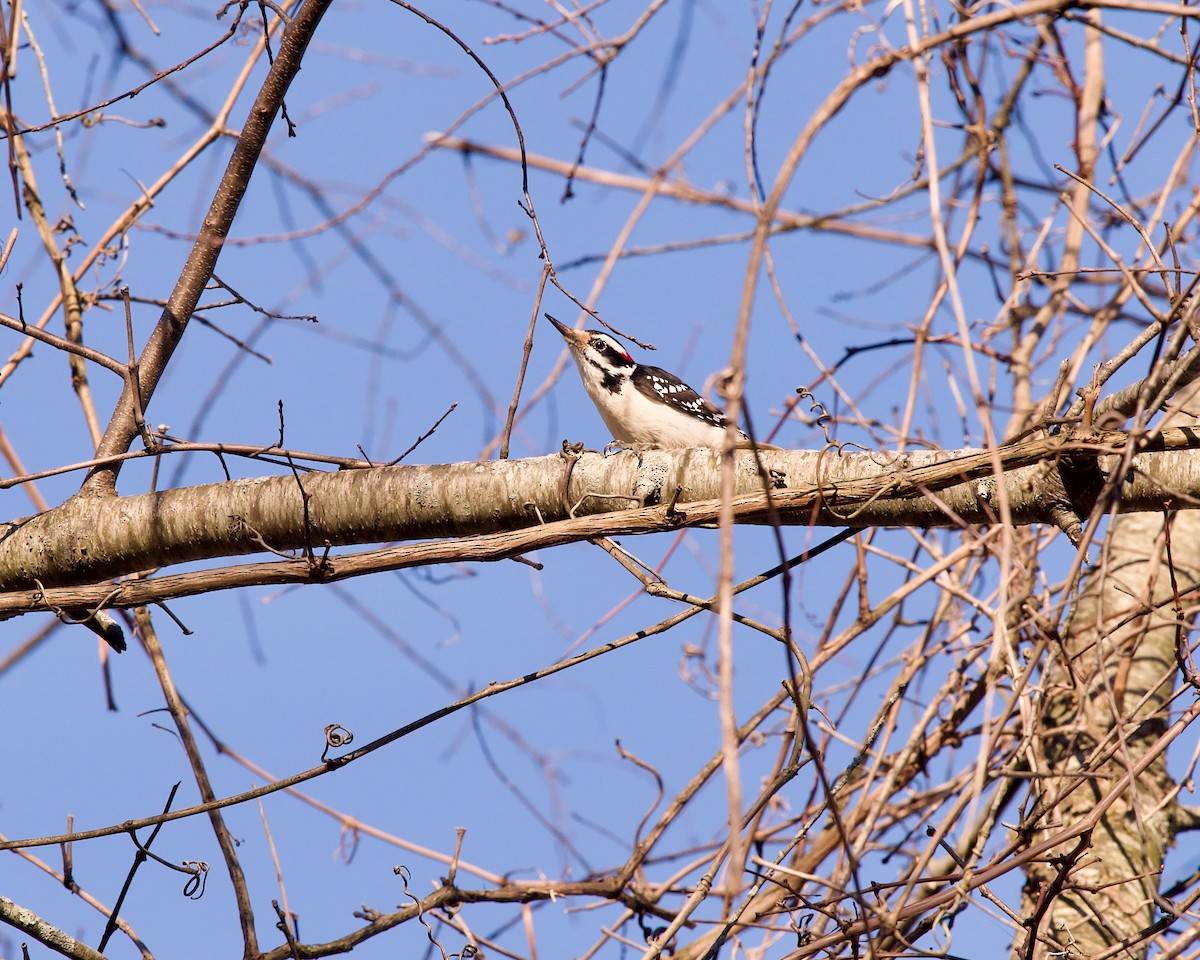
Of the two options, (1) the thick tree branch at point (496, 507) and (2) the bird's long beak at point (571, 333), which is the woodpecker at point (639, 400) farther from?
(1) the thick tree branch at point (496, 507)

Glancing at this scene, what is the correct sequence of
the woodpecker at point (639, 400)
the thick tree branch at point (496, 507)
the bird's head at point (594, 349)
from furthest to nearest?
the bird's head at point (594, 349), the woodpecker at point (639, 400), the thick tree branch at point (496, 507)

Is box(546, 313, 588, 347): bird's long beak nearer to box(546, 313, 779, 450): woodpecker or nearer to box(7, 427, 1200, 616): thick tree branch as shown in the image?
box(546, 313, 779, 450): woodpecker

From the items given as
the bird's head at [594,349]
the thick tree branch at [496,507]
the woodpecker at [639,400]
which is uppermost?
the bird's head at [594,349]

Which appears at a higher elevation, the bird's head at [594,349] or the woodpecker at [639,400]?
the bird's head at [594,349]

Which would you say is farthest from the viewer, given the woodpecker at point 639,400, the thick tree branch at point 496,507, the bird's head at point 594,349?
the bird's head at point 594,349

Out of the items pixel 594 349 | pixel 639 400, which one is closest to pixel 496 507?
pixel 639 400

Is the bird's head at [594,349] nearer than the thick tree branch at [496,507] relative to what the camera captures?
No

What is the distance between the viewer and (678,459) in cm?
323

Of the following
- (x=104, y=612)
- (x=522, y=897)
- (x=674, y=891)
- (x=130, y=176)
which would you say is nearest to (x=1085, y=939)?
(x=674, y=891)

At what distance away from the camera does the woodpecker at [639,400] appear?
5449 millimetres

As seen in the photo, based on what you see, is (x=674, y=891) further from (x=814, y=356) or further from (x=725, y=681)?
(x=725, y=681)

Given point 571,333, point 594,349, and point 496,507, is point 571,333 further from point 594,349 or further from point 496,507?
point 496,507

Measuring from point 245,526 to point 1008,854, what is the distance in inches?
85.5

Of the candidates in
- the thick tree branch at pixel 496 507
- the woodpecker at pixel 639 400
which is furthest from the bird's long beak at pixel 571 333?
the thick tree branch at pixel 496 507
